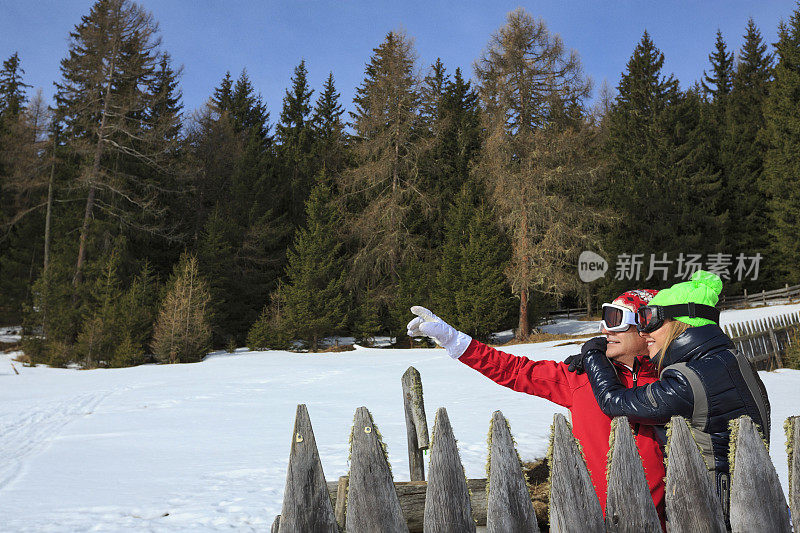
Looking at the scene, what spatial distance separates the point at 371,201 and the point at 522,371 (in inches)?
1037

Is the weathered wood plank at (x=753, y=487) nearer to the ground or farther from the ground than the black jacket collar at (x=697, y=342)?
nearer to the ground

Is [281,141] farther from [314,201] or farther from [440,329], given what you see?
[440,329]

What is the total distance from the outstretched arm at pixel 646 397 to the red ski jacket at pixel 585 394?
204 millimetres

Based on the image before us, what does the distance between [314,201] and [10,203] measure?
20.6 m

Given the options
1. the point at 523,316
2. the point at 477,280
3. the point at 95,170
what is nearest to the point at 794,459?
the point at 523,316

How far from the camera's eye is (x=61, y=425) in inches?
309

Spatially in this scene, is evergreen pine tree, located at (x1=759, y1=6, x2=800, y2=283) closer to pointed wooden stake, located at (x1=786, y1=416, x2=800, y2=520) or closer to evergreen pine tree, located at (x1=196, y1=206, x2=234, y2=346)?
evergreen pine tree, located at (x1=196, y1=206, x2=234, y2=346)

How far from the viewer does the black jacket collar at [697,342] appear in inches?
71.2

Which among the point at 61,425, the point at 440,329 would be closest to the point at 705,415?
the point at 440,329

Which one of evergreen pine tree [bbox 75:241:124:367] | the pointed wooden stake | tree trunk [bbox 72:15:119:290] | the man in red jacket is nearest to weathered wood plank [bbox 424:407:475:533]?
the man in red jacket

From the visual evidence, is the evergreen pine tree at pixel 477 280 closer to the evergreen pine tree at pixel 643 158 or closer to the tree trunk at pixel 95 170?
the evergreen pine tree at pixel 643 158

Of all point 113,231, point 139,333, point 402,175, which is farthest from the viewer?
point 402,175

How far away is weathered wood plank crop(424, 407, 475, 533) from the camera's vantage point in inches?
62.6

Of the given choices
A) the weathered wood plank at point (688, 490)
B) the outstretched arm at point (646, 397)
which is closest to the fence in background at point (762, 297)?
the outstretched arm at point (646, 397)
